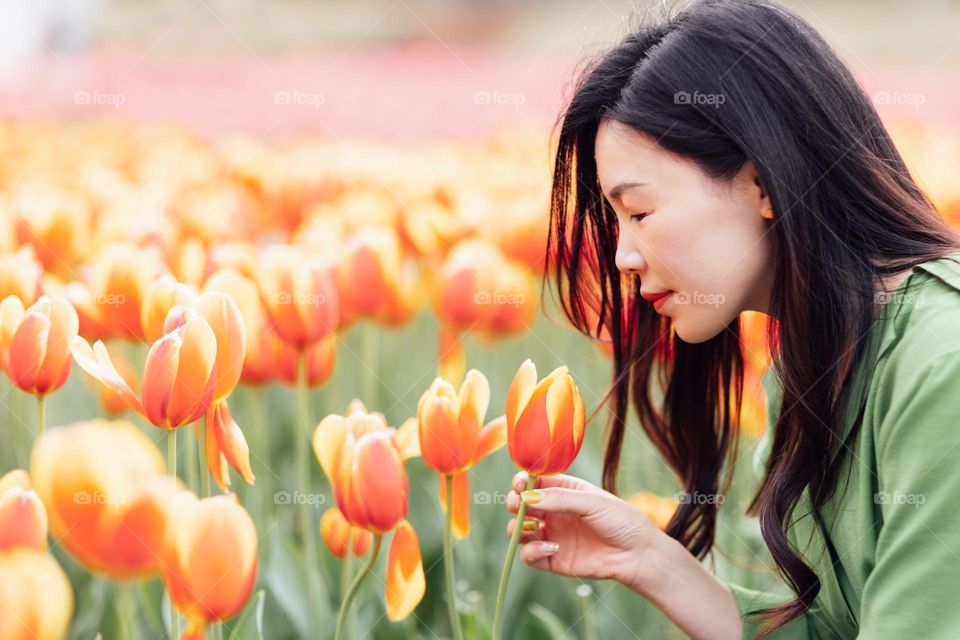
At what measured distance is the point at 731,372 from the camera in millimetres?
1746

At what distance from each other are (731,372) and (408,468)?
26.3 inches

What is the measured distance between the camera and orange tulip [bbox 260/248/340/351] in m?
1.50

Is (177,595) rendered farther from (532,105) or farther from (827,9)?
(827,9)

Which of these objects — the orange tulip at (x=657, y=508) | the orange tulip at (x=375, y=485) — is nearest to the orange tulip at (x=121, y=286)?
the orange tulip at (x=375, y=485)

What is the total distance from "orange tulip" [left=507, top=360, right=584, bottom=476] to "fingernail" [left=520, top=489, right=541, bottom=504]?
3 centimetres

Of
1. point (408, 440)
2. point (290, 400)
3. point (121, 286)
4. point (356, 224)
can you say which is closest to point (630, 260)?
point (408, 440)

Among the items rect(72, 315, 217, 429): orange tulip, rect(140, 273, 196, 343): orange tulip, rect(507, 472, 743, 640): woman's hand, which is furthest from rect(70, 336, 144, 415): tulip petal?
rect(507, 472, 743, 640): woman's hand

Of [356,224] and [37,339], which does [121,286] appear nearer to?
[37,339]

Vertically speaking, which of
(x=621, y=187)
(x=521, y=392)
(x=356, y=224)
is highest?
(x=356, y=224)

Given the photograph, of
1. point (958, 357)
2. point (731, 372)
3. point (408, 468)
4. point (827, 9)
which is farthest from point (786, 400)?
point (827, 9)

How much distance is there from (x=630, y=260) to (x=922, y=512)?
445 mm

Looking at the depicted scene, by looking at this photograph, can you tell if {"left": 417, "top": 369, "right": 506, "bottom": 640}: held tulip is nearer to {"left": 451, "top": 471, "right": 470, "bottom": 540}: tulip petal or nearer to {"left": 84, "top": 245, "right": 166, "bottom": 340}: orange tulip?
{"left": 451, "top": 471, "right": 470, "bottom": 540}: tulip petal

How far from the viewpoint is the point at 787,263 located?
1337 mm

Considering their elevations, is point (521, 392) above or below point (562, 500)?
above
